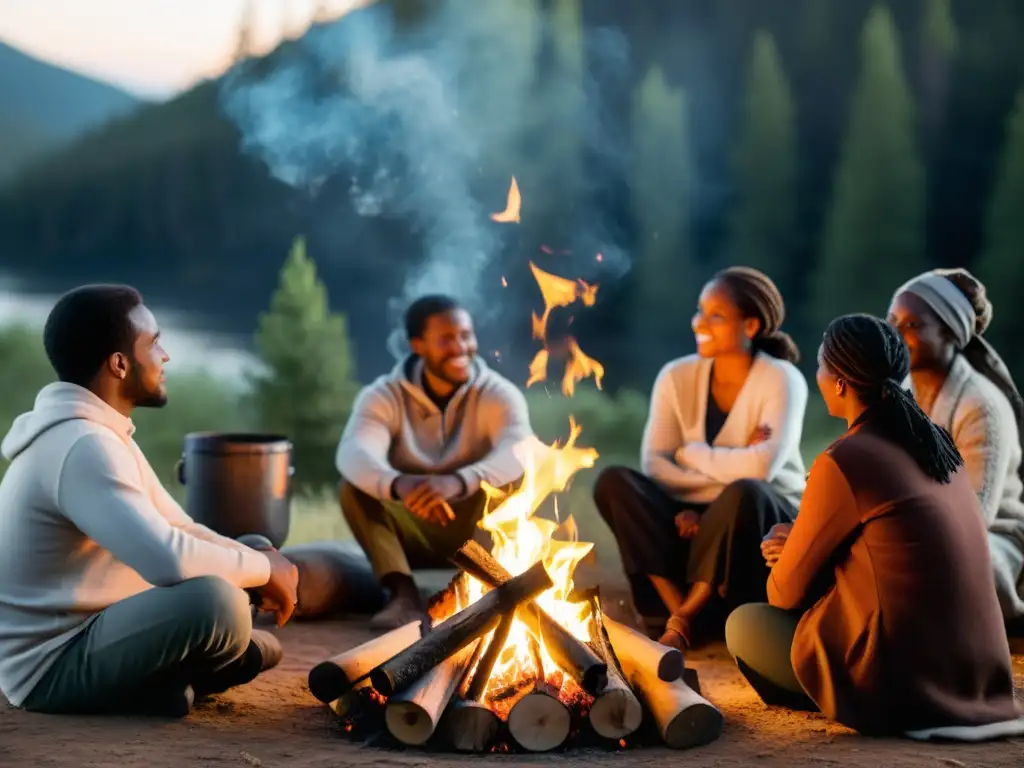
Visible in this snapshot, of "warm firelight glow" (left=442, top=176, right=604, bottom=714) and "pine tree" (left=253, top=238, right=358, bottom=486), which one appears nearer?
"warm firelight glow" (left=442, top=176, right=604, bottom=714)

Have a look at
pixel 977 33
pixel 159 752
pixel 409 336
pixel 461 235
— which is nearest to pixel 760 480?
pixel 409 336

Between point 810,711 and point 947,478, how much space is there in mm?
992

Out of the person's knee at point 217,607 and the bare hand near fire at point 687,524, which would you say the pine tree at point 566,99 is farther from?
the person's knee at point 217,607

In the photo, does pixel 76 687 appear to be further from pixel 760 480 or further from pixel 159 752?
pixel 760 480

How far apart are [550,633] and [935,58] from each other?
359 inches

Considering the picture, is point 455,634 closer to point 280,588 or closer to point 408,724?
point 408,724

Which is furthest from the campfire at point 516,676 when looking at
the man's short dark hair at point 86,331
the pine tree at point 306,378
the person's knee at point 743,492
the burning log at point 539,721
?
the pine tree at point 306,378

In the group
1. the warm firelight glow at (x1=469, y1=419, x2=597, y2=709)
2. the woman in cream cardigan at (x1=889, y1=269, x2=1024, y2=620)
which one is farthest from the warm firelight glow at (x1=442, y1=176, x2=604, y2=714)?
the woman in cream cardigan at (x1=889, y1=269, x2=1024, y2=620)

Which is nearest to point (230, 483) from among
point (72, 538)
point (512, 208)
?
point (72, 538)

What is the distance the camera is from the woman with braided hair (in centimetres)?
356

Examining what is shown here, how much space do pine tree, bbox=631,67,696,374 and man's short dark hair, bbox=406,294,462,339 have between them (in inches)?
239

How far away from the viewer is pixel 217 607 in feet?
11.9

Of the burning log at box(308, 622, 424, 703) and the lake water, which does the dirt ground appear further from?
the lake water

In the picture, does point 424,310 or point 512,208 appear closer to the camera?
point 424,310
